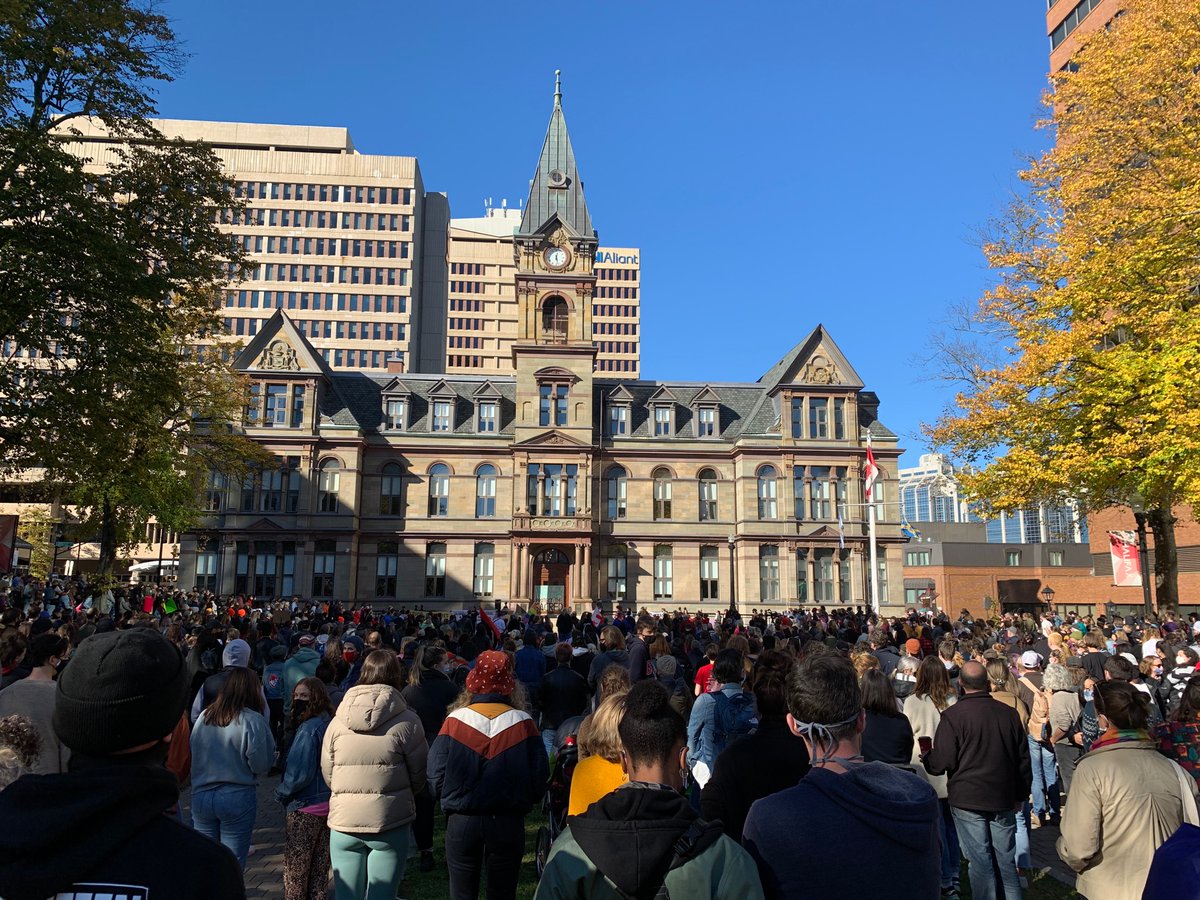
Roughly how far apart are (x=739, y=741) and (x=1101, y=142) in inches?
892

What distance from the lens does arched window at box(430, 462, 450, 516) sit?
47406 mm

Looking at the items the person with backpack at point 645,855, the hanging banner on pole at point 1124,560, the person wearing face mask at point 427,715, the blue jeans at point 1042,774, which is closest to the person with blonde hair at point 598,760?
the person with backpack at point 645,855

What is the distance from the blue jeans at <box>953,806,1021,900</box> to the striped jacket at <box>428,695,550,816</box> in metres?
3.79

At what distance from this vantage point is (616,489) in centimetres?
4816

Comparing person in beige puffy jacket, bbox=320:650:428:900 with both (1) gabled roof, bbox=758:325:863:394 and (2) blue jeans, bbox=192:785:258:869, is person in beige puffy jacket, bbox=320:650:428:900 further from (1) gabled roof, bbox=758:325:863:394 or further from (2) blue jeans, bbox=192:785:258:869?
(1) gabled roof, bbox=758:325:863:394

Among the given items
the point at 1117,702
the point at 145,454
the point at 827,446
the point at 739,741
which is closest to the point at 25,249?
the point at 145,454

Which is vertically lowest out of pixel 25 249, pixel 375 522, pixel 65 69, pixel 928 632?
pixel 928 632

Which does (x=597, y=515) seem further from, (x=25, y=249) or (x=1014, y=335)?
(x=25, y=249)

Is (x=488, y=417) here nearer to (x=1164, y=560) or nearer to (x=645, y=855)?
(x=1164, y=560)

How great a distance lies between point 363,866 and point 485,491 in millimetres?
41351

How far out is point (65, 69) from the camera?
1880cm

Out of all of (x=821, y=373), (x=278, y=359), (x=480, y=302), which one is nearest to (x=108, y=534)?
(x=278, y=359)

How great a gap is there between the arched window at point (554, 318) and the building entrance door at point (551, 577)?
11.9 meters

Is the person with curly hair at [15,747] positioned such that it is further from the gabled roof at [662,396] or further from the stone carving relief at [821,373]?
the stone carving relief at [821,373]
